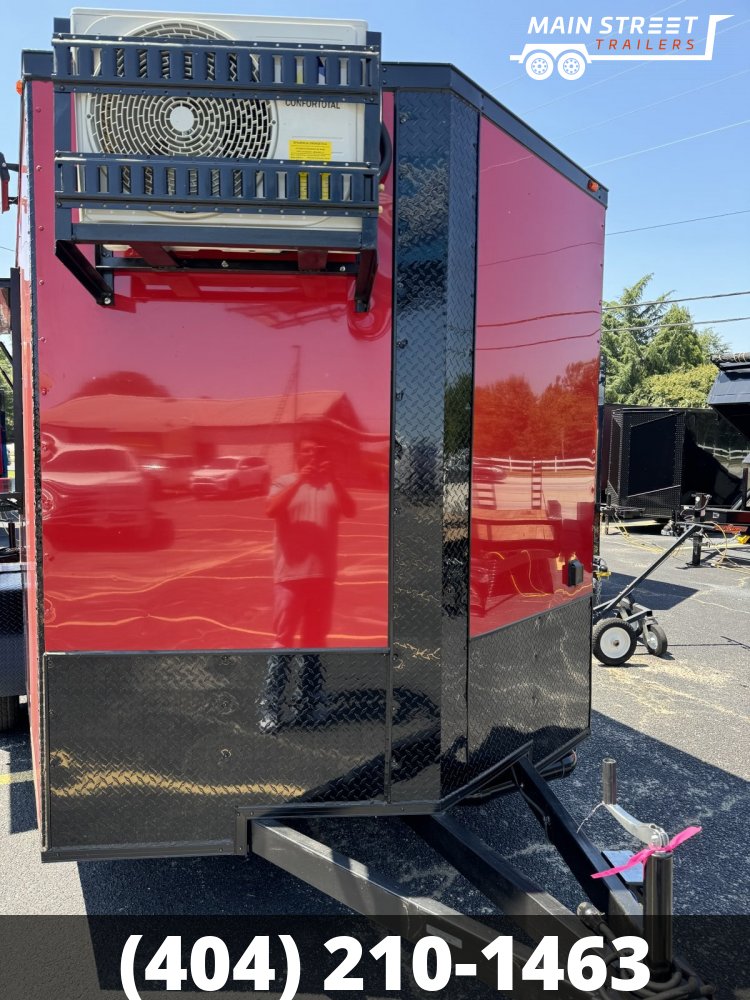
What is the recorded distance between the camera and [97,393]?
2125 mm

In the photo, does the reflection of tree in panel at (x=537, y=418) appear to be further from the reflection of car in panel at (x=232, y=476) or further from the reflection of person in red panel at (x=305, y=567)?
the reflection of car in panel at (x=232, y=476)

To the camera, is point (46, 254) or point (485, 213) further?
point (485, 213)

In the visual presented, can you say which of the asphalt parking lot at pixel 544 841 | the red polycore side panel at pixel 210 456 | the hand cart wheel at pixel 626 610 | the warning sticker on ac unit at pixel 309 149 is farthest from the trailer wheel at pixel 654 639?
the warning sticker on ac unit at pixel 309 149

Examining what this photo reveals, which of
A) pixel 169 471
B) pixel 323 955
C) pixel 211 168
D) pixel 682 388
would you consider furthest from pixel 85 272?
pixel 682 388

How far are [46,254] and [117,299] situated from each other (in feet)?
0.78

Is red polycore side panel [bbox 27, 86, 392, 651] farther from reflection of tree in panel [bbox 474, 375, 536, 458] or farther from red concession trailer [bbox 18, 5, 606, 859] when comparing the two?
reflection of tree in panel [bbox 474, 375, 536, 458]

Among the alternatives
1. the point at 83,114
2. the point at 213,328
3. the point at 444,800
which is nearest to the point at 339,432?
the point at 213,328

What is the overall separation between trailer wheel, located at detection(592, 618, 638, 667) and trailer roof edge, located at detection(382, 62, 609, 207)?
4.28 m

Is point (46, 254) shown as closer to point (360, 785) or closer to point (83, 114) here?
point (83, 114)

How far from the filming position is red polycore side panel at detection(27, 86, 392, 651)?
2117 millimetres

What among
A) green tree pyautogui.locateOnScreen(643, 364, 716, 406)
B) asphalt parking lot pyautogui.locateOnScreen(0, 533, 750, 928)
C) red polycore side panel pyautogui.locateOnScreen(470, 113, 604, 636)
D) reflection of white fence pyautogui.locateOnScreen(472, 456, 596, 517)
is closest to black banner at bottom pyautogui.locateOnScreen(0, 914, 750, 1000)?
asphalt parking lot pyautogui.locateOnScreen(0, 533, 750, 928)

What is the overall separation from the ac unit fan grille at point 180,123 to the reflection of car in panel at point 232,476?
33.4 inches

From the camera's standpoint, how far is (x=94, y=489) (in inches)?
84.4

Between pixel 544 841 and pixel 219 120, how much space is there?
330 cm
